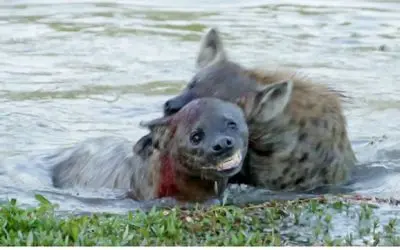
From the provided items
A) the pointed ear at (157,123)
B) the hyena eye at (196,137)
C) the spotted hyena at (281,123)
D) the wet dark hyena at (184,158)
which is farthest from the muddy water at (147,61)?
the hyena eye at (196,137)

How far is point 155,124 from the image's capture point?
→ 7.89 meters

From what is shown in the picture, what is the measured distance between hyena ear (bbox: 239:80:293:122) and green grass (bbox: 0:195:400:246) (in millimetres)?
969

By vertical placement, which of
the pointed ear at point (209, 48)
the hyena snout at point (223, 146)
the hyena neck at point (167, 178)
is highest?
the pointed ear at point (209, 48)

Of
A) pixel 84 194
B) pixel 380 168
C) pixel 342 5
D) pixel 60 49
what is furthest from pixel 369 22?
pixel 84 194

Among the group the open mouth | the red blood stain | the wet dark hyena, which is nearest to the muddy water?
the wet dark hyena

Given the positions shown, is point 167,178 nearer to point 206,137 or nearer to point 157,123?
point 157,123

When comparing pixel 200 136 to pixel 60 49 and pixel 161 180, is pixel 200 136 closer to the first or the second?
pixel 161 180

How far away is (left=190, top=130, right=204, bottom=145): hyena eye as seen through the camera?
24.7 feet

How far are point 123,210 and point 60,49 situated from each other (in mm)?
5366

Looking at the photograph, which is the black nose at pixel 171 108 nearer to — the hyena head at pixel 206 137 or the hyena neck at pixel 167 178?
the hyena head at pixel 206 137

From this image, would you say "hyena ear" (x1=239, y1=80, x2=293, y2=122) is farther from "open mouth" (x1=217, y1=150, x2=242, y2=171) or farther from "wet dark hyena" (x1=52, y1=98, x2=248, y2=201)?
"open mouth" (x1=217, y1=150, x2=242, y2=171)

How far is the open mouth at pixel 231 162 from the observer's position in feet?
24.2

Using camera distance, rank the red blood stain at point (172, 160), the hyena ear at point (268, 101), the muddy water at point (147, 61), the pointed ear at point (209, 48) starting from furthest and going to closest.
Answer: the muddy water at point (147, 61)
the pointed ear at point (209, 48)
the hyena ear at point (268, 101)
the red blood stain at point (172, 160)

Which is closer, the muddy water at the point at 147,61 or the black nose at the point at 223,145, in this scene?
the black nose at the point at 223,145
